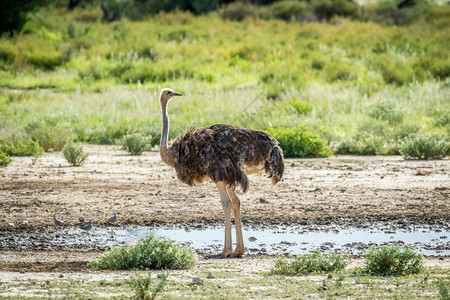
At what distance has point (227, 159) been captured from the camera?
9.22 meters

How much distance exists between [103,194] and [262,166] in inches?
165

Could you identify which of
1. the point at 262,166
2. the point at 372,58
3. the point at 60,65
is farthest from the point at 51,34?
the point at 262,166

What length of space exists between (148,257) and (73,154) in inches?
289

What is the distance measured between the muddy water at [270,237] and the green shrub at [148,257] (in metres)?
1.30

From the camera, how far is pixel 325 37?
38656 mm

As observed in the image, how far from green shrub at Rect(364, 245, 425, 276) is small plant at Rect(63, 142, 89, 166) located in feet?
27.3

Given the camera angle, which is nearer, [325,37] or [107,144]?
[107,144]

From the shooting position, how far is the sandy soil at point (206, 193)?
11.6 meters

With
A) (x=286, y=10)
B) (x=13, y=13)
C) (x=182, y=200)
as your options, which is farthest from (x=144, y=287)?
(x=286, y=10)

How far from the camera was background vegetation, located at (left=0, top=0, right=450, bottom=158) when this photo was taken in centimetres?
1870

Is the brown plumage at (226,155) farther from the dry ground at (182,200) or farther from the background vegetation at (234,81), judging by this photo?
the background vegetation at (234,81)

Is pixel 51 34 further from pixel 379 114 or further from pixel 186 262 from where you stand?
pixel 186 262

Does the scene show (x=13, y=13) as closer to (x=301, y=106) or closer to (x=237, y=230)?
(x=301, y=106)

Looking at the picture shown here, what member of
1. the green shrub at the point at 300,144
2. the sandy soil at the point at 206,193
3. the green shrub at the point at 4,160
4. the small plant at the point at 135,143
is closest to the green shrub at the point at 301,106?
the green shrub at the point at 300,144
